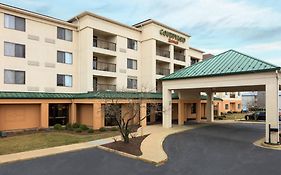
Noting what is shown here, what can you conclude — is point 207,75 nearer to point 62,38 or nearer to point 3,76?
point 62,38

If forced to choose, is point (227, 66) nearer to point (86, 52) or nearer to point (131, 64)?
point (131, 64)

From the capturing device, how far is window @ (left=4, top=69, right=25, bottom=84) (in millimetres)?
24625

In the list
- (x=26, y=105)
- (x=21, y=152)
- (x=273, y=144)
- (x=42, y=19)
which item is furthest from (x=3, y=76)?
(x=273, y=144)

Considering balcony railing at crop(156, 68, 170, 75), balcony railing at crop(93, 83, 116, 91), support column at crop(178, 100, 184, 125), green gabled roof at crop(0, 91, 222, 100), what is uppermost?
balcony railing at crop(156, 68, 170, 75)

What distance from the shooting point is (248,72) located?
19406 millimetres

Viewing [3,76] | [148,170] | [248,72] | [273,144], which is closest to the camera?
[148,170]

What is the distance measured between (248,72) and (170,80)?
29.8 ft

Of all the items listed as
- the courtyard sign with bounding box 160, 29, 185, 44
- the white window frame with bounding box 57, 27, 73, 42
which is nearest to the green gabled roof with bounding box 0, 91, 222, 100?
the white window frame with bounding box 57, 27, 73, 42

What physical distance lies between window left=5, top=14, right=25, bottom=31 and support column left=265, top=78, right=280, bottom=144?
82.5ft

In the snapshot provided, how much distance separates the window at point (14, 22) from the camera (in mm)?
24684

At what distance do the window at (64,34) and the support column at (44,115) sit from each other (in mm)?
8876

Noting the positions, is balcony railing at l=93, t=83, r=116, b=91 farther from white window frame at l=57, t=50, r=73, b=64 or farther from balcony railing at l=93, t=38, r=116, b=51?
balcony railing at l=93, t=38, r=116, b=51

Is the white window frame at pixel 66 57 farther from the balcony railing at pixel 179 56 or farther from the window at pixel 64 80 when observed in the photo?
the balcony railing at pixel 179 56

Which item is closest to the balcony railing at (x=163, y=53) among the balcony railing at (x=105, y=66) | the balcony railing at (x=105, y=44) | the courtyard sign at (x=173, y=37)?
the courtyard sign at (x=173, y=37)
